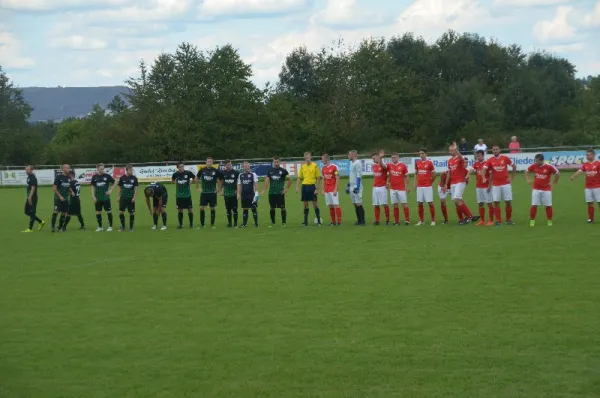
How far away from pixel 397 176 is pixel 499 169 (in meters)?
2.86

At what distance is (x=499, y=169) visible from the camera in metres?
21.2

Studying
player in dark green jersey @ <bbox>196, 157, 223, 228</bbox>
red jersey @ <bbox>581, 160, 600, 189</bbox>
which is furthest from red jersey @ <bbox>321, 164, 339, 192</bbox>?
red jersey @ <bbox>581, 160, 600, 189</bbox>

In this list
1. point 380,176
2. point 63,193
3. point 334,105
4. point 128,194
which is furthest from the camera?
point 334,105

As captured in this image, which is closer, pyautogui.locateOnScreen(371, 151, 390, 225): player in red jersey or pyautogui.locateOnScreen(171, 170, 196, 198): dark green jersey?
pyautogui.locateOnScreen(371, 151, 390, 225): player in red jersey

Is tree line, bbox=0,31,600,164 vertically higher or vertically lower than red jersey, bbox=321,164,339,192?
higher

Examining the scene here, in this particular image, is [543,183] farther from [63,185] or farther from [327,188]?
[63,185]

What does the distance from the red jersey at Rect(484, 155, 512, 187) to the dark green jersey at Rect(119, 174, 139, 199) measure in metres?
9.85

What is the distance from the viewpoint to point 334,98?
72.2m

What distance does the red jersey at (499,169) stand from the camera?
21.2m

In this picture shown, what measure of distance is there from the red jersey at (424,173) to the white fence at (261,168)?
18.6m

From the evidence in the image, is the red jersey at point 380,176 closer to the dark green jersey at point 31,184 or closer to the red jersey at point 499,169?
the red jersey at point 499,169

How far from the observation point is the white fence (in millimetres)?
43469

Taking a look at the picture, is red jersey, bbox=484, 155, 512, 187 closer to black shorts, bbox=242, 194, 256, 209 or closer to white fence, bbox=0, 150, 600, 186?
black shorts, bbox=242, 194, 256, 209

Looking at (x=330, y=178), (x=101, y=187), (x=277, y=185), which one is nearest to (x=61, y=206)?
(x=101, y=187)
